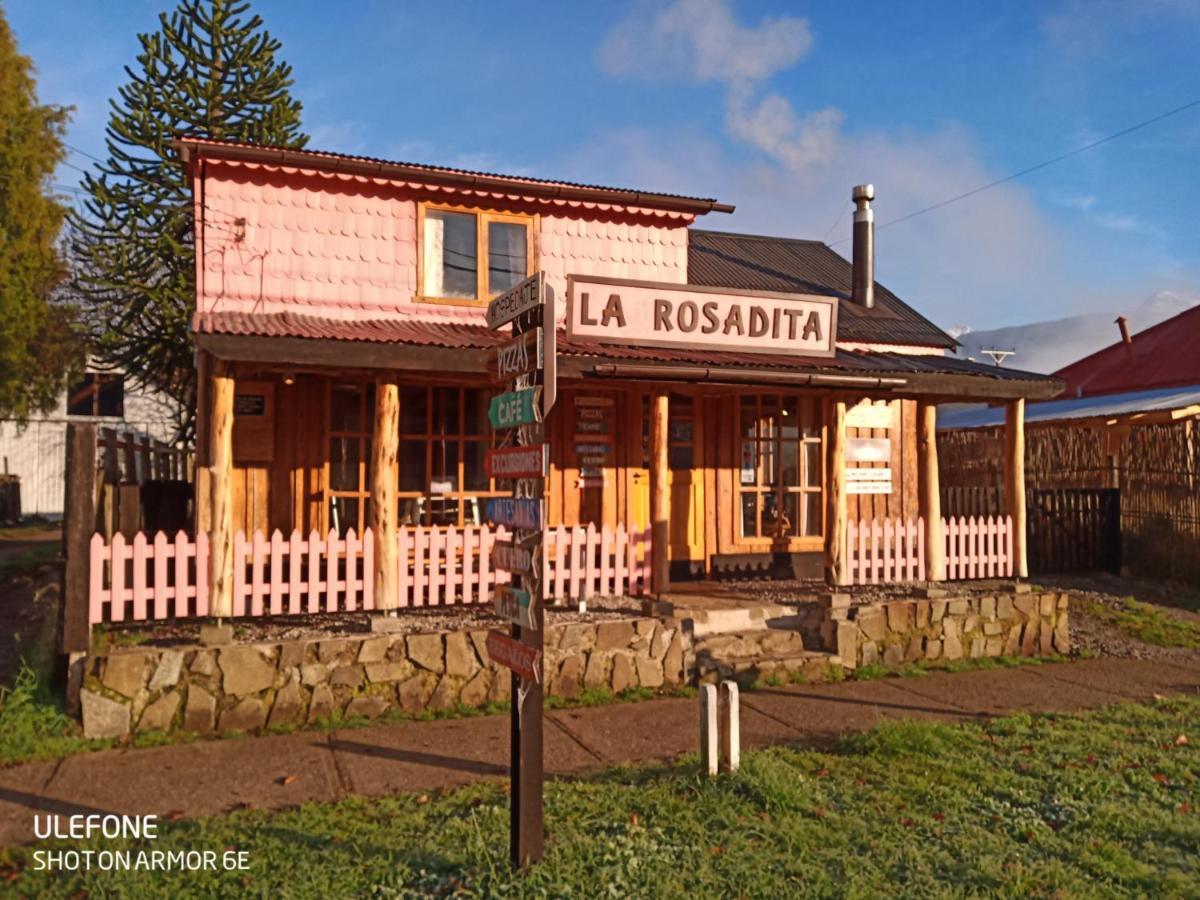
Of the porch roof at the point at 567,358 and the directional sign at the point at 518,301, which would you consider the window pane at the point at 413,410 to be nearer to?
the porch roof at the point at 567,358

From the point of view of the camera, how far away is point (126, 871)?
4254 mm

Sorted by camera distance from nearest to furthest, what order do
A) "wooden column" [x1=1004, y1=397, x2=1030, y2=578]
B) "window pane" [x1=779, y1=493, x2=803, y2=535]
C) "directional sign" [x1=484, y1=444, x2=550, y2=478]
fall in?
"directional sign" [x1=484, y1=444, x2=550, y2=478], "wooden column" [x1=1004, y1=397, x2=1030, y2=578], "window pane" [x1=779, y1=493, x2=803, y2=535]

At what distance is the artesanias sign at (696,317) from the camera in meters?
7.59

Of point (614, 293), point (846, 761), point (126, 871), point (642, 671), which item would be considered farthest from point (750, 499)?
point (126, 871)

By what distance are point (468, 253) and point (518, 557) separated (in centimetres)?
733

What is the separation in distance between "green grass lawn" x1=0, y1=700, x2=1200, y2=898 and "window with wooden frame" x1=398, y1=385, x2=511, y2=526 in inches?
213

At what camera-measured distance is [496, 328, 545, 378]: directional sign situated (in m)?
4.27

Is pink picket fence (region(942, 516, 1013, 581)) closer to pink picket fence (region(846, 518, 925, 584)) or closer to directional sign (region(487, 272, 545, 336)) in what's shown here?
pink picket fence (region(846, 518, 925, 584))

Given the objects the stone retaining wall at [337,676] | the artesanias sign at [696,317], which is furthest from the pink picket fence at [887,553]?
the stone retaining wall at [337,676]

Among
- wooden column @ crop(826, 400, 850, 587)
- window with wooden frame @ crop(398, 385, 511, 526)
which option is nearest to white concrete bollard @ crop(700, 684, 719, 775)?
wooden column @ crop(826, 400, 850, 587)

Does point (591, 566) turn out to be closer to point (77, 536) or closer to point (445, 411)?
point (445, 411)

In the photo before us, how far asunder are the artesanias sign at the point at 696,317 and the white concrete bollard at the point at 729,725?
2.93 m

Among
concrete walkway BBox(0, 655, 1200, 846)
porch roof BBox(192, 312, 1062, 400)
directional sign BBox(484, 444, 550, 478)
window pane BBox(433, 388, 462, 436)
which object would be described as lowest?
concrete walkway BBox(0, 655, 1200, 846)

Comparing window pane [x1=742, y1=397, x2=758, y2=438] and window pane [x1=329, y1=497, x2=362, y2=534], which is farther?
window pane [x1=742, y1=397, x2=758, y2=438]
